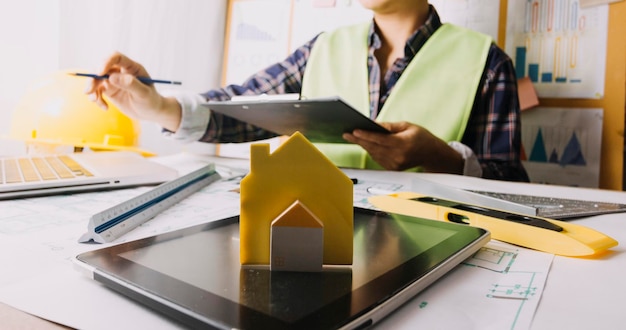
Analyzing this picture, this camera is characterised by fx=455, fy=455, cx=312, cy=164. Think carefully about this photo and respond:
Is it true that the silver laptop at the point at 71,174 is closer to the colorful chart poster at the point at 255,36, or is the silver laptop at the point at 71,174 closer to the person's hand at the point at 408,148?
the person's hand at the point at 408,148

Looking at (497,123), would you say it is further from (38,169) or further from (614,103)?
(38,169)

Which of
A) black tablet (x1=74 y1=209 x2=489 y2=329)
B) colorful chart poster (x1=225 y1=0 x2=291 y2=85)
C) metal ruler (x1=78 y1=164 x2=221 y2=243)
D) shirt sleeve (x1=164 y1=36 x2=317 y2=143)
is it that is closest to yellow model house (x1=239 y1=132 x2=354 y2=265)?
black tablet (x1=74 y1=209 x2=489 y2=329)

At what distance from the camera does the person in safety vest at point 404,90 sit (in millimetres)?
1016

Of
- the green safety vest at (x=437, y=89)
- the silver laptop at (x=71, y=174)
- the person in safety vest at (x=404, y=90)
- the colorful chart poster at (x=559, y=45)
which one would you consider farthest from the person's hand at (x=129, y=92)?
the colorful chart poster at (x=559, y=45)

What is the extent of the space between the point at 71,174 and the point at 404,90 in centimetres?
84

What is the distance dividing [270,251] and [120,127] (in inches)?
40.3

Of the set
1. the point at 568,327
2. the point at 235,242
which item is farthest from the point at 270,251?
the point at 568,327

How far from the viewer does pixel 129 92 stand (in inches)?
34.8

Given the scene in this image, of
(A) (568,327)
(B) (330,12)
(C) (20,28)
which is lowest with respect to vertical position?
(A) (568,327)

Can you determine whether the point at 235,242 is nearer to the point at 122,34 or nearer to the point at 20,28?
the point at 20,28

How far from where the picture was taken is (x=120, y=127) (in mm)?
1163

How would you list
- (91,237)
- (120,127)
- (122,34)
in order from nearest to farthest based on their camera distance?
(91,237) < (120,127) < (122,34)

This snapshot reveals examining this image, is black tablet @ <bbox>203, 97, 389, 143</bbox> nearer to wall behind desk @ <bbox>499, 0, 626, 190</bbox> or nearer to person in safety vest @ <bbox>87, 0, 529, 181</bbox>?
person in safety vest @ <bbox>87, 0, 529, 181</bbox>

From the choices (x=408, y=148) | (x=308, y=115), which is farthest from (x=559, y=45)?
(x=308, y=115)
